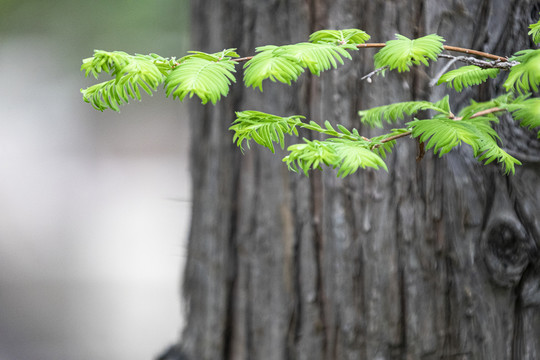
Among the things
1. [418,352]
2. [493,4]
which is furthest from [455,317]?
[493,4]

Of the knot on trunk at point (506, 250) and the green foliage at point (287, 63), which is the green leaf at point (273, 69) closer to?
the green foliage at point (287, 63)

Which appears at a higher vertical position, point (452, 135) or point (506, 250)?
point (452, 135)

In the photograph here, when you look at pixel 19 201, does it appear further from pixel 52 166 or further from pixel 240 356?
pixel 240 356

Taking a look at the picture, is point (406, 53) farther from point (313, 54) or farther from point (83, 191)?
point (83, 191)

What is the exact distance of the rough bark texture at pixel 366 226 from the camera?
0.91m

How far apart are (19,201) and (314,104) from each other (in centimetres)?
687

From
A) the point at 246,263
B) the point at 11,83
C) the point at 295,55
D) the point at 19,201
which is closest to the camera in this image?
the point at 295,55

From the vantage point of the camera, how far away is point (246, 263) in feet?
3.95

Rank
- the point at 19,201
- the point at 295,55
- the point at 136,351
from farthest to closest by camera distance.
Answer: the point at 19,201, the point at 136,351, the point at 295,55

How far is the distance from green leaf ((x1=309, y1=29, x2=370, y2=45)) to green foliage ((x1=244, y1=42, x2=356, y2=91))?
0.03 metres

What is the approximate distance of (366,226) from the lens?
1031 millimetres

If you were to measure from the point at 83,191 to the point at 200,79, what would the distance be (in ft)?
22.4

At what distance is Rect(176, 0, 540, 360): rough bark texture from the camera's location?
0.91 metres

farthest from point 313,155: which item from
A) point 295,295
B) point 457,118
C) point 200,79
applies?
point 295,295
